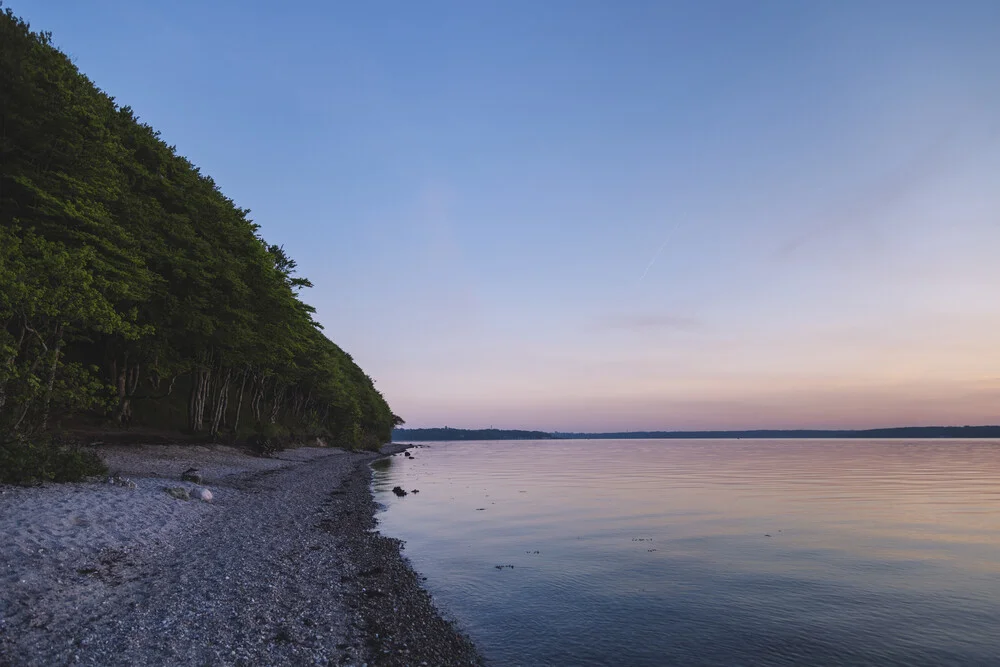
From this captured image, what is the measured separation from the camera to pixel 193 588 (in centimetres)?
1273

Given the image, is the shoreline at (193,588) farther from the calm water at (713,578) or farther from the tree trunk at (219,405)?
the tree trunk at (219,405)

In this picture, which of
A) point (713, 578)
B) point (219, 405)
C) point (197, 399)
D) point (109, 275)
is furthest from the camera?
point (219, 405)

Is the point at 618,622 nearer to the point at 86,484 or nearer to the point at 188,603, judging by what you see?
the point at 188,603

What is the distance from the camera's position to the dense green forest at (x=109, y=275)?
2052cm

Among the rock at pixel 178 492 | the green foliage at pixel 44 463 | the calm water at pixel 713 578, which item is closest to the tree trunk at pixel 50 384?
the green foliage at pixel 44 463

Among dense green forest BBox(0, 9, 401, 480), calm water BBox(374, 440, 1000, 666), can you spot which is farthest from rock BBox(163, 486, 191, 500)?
calm water BBox(374, 440, 1000, 666)

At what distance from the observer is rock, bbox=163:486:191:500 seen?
22.9 metres

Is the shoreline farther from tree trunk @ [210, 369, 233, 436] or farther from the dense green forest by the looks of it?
tree trunk @ [210, 369, 233, 436]

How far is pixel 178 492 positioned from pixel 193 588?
12.4 meters

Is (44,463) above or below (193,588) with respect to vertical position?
above

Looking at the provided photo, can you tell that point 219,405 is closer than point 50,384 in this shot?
No

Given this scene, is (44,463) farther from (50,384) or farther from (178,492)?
(178,492)

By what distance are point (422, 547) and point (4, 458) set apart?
15529mm

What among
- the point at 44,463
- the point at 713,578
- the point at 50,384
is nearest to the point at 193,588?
the point at 44,463
